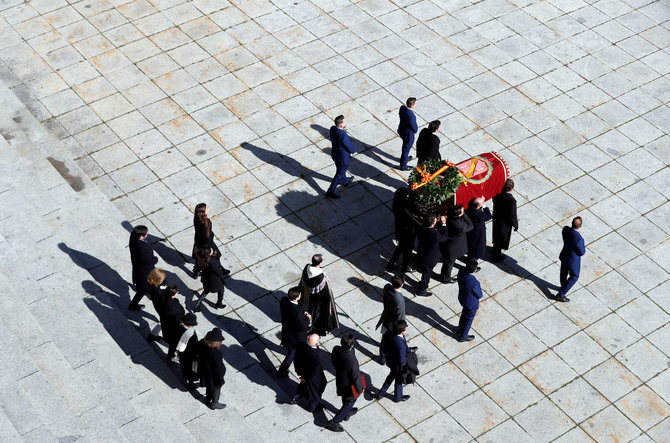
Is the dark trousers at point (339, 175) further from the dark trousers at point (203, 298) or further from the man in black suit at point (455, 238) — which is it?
the dark trousers at point (203, 298)

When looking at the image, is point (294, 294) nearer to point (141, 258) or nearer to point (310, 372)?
point (310, 372)

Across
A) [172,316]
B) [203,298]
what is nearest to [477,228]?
[203,298]

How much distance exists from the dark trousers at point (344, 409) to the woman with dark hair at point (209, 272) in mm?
2764

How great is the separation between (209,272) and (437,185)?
13.0 feet

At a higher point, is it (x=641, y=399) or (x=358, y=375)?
(x=358, y=375)

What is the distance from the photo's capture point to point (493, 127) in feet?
58.0

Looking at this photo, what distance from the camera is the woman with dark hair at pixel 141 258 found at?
13328 millimetres

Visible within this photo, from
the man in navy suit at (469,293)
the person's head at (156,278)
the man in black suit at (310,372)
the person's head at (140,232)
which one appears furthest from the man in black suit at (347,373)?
the person's head at (140,232)

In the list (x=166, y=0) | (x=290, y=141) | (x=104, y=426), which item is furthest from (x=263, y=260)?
(x=166, y=0)

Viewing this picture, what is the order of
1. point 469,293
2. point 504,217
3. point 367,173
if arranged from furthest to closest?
1. point 367,173
2. point 504,217
3. point 469,293

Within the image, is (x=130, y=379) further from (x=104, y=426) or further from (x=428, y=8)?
(x=428, y=8)

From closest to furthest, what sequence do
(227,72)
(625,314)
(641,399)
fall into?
1. (641,399)
2. (625,314)
3. (227,72)

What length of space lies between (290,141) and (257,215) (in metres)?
2.19

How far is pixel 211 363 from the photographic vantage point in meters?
11.9
